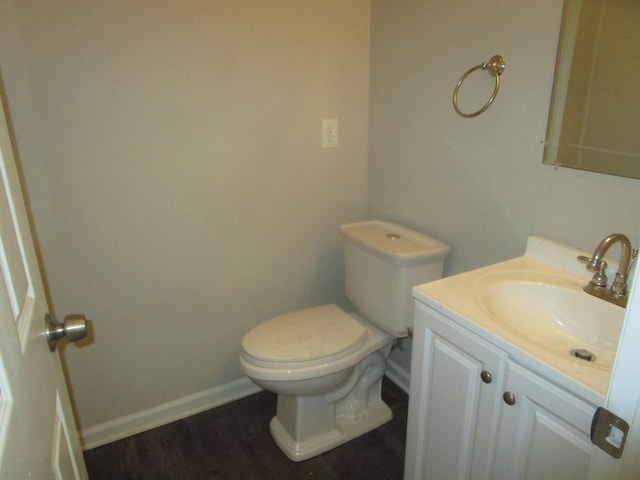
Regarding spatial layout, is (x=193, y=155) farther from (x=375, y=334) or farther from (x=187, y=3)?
(x=375, y=334)

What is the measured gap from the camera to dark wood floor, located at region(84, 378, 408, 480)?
1699mm

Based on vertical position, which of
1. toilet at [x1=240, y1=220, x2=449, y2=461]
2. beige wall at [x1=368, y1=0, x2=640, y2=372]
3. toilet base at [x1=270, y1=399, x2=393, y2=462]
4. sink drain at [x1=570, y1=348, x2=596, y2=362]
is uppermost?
beige wall at [x1=368, y1=0, x2=640, y2=372]

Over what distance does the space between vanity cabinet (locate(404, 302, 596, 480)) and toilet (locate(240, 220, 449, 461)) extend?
399 mm

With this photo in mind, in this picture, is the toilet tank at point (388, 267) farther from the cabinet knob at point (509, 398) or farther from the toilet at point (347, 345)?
the cabinet knob at point (509, 398)

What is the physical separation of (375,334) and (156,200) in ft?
3.20

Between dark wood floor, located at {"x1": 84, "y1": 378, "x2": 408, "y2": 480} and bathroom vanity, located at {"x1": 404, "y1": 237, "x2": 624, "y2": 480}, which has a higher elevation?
bathroom vanity, located at {"x1": 404, "y1": 237, "x2": 624, "y2": 480}

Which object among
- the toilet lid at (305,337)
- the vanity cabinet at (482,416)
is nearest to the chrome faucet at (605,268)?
the vanity cabinet at (482,416)

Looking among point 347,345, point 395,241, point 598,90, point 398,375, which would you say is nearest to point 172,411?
point 347,345

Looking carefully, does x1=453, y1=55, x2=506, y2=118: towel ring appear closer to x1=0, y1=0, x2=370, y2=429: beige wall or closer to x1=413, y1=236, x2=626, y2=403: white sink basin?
x1=413, y1=236, x2=626, y2=403: white sink basin

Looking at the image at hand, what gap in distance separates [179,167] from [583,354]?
1.39 metres

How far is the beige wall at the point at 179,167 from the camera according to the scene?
58.2 inches

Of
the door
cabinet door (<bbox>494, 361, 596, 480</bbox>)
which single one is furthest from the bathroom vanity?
the door

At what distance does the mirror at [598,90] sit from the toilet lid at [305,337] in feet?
2.97

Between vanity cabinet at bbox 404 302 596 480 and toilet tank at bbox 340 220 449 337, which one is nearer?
vanity cabinet at bbox 404 302 596 480
